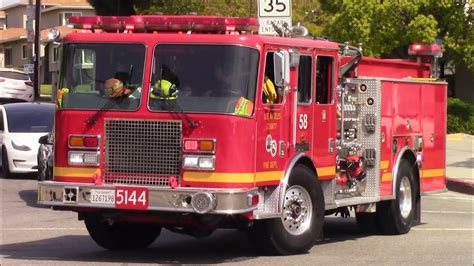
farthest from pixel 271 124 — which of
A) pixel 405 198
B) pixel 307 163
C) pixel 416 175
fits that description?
pixel 416 175

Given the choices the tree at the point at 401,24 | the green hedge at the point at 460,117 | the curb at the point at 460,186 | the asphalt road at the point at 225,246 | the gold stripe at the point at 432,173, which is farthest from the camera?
the green hedge at the point at 460,117

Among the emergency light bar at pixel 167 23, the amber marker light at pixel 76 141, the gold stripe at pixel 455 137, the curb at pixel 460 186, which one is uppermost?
the emergency light bar at pixel 167 23

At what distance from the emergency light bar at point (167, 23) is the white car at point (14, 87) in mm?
29039

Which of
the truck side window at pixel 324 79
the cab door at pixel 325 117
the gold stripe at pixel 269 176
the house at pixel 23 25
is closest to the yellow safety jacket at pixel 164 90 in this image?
the gold stripe at pixel 269 176

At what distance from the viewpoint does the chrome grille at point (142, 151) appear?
10203mm

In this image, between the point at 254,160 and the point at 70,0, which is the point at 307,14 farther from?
the point at 70,0

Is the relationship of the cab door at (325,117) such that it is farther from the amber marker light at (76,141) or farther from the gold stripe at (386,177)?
the amber marker light at (76,141)

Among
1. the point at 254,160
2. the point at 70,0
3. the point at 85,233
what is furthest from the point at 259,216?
the point at 70,0

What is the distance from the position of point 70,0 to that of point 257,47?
69.7 meters

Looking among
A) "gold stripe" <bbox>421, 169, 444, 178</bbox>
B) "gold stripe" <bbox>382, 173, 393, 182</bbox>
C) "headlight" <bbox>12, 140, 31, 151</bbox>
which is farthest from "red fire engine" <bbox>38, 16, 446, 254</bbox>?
"headlight" <bbox>12, 140, 31, 151</bbox>

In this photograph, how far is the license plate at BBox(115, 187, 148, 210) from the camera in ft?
33.1

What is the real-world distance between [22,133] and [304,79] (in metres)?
10.7

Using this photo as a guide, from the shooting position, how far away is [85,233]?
1315 centimetres

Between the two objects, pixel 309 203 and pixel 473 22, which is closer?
pixel 309 203
